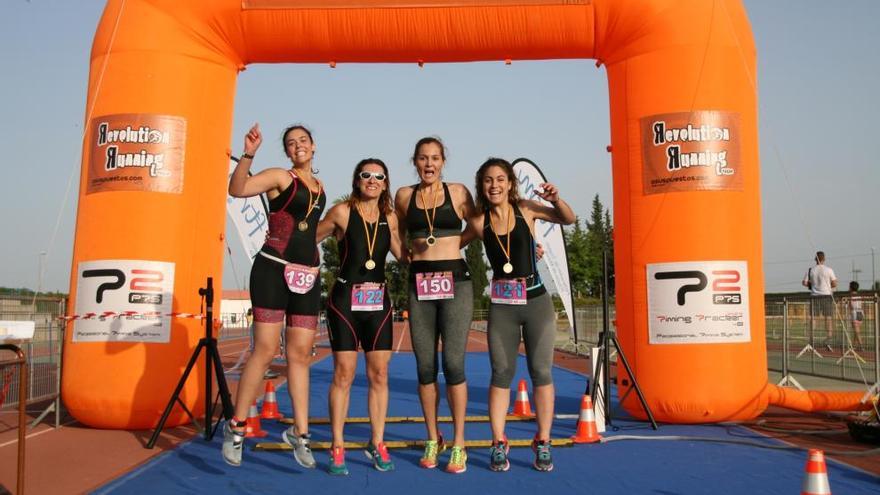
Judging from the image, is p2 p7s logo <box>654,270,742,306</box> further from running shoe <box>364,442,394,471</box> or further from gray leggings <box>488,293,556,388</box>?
running shoe <box>364,442,394,471</box>

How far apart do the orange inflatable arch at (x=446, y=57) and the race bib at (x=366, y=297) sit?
2.61 metres

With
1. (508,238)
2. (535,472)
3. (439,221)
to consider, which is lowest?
(535,472)

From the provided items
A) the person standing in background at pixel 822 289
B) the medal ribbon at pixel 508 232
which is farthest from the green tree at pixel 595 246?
the medal ribbon at pixel 508 232

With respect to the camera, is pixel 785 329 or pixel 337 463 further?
pixel 785 329

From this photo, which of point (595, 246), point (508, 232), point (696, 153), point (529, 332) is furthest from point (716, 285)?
point (595, 246)

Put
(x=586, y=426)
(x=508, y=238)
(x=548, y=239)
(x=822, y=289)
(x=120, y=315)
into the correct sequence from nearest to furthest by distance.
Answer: (x=508, y=238) → (x=586, y=426) → (x=120, y=315) → (x=548, y=239) → (x=822, y=289)

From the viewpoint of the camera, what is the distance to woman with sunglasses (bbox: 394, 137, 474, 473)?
477 centimetres

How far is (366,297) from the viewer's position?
15.8 ft

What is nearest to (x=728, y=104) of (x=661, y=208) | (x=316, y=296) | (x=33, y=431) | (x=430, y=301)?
(x=661, y=208)

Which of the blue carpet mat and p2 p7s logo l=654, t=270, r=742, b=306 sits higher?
p2 p7s logo l=654, t=270, r=742, b=306

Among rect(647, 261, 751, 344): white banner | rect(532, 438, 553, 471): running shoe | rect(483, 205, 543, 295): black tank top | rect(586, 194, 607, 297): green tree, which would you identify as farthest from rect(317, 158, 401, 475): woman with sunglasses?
rect(586, 194, 607, 297): green tree

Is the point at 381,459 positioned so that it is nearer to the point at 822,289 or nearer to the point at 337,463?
the point at 337,463

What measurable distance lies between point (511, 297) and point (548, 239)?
655 centimetres

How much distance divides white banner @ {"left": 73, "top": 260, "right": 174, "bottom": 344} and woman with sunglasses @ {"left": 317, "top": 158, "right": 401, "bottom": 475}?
7.96ft
